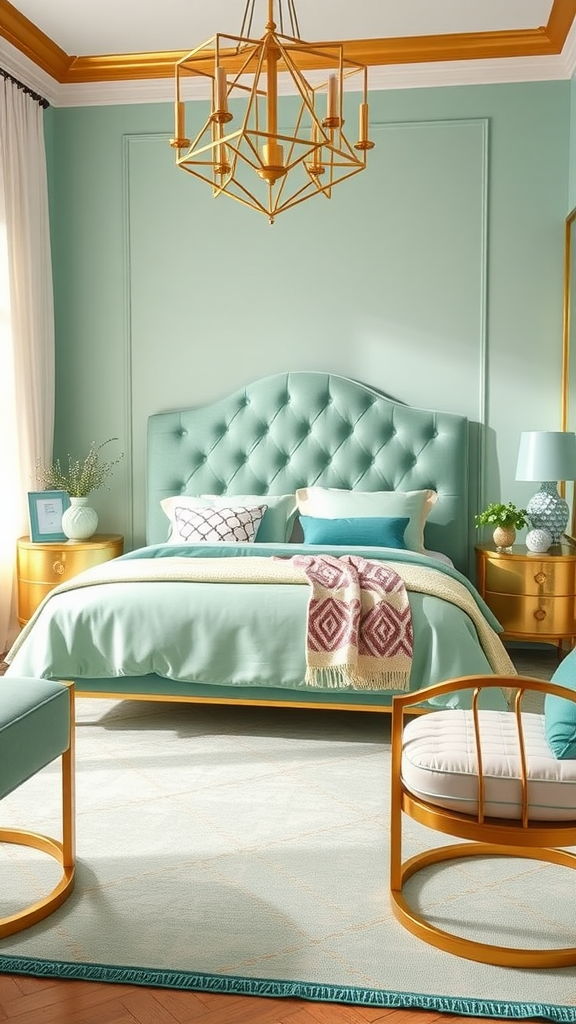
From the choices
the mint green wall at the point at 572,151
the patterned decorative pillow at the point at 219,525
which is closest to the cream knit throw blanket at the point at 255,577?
the patterned decorative pillow at the point at 219,525

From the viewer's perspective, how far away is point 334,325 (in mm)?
5395

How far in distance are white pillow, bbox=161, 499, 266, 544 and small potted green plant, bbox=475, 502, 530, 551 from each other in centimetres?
118

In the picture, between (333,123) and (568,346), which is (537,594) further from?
(333,123)

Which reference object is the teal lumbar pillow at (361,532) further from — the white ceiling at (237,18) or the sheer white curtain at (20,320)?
the white ceiling at (237,18)

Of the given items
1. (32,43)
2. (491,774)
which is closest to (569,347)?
(32,43)

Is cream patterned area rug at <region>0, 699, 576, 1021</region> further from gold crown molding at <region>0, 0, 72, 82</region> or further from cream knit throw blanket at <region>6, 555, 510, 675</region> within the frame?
gold crown molding at <region>0, 0, 72, 82</region>

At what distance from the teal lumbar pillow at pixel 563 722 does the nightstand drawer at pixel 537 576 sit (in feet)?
7.51

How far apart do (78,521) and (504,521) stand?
2.26 m

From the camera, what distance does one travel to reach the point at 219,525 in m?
4.78

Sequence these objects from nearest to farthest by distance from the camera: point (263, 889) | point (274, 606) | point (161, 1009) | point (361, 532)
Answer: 1. point (161, 1009)
2. point (263, 889)
3. point (274, 606)
4. point (361, 532)

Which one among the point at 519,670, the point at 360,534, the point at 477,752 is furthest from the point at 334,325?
the point at 477,752

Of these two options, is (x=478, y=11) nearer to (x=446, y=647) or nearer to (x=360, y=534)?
(x=360, y=534)

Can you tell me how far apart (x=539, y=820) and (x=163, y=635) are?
1.84m

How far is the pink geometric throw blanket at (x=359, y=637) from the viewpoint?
3.54 meters
